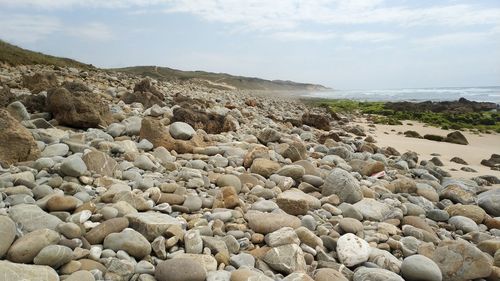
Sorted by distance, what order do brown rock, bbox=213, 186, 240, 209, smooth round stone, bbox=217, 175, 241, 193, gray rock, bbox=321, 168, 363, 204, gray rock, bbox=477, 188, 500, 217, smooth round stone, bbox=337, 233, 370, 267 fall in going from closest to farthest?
smooth round stone, bbox=337, 233, 370, 267 → brown rock, bbox=213, 186, 240, 209 → smooth round stone, bbox=217, 175, 241, 193 → gray rock, bbox=321, 168, 363, 204 → gray rock, bbox=477, 188, 500, 217

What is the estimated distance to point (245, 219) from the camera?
139 inches

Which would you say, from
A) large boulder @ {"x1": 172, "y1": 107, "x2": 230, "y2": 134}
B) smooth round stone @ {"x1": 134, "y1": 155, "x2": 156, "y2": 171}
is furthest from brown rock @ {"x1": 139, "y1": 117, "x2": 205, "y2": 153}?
large boulder @ {"x1": 172, "y1": 107, "x2": 230, "y2": 134}

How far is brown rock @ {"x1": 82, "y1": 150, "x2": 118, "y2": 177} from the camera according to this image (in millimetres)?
4078

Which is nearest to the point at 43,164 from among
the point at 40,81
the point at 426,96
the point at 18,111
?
the point at 18,111

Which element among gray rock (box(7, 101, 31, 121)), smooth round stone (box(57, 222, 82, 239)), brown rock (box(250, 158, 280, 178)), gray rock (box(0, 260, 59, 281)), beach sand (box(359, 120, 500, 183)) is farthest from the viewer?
beach sand (box(359, 120, 500, 183))

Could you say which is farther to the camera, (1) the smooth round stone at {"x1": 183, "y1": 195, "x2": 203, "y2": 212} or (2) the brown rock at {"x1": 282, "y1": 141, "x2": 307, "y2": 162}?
(2) the brown rock at {"x1": 282, "y1": 141, "x2": 307, "y2": 162}

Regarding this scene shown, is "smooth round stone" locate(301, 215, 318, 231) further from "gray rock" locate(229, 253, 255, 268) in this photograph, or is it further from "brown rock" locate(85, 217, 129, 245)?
"brown rock" locate(85, 217, 129, 245)

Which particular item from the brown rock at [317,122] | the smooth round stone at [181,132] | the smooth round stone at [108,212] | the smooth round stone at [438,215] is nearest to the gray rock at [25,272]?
the smooth round stone at [108,212]

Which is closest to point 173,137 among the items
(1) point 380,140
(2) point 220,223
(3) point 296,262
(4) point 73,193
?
(4) point 73,193

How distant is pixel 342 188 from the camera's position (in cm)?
448

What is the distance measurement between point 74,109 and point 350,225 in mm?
4556

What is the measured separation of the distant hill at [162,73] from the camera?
21.2 metres

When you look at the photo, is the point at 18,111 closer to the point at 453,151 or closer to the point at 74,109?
the point at 74,109

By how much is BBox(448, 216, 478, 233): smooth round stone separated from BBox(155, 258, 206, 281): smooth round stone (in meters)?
3.10
